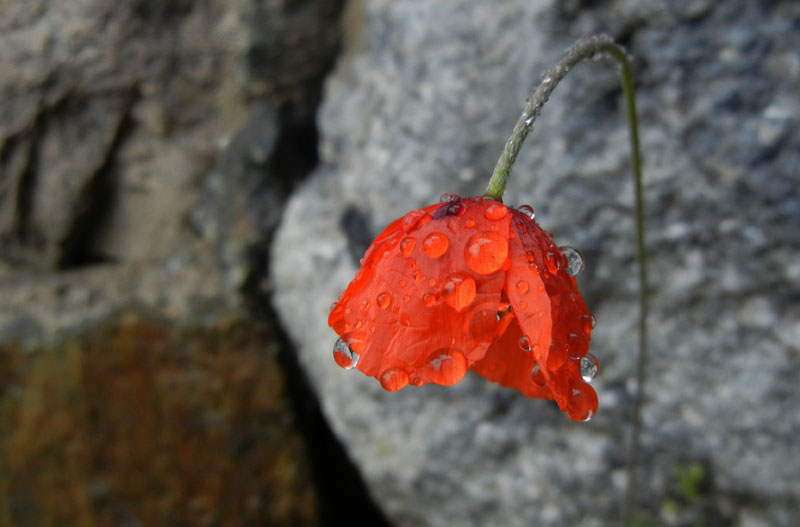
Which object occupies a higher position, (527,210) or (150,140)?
(527,210)

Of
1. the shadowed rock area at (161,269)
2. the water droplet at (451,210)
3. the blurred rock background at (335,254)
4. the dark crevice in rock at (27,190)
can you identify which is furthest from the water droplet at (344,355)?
the dark crevice in rock at (27,190)

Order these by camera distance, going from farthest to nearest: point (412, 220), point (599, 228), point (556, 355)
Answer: point (599, 228)
point (412, 220)
point (556, 355)

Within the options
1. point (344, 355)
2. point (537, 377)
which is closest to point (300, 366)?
point (344, 355)

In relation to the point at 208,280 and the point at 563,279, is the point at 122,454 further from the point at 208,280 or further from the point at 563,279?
the point at 563,279

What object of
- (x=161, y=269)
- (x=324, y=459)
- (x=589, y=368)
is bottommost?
(x=324, y=459)

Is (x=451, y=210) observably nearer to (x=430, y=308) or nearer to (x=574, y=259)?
(x=430, y=308)

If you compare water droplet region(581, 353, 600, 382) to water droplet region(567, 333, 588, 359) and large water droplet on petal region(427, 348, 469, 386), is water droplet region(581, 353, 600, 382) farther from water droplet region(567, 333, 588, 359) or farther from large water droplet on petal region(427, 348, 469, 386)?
large water droplet on petal region(427, 348, 469, 386)

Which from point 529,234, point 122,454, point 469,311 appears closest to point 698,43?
point 529,234
